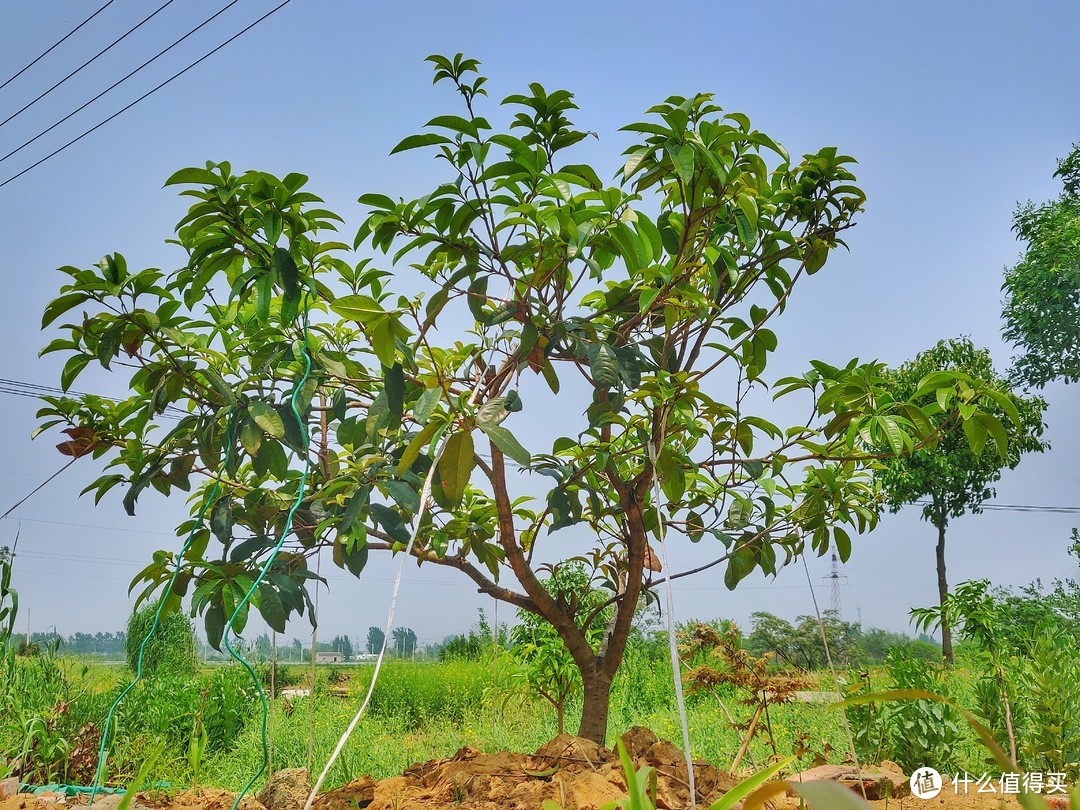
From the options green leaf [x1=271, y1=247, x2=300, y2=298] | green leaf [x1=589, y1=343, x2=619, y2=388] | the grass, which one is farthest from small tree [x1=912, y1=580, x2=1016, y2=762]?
green leaf [x1=271, y1=247, x2=300, y2=298]

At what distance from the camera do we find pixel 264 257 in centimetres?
144

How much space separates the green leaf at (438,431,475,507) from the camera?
1242mm

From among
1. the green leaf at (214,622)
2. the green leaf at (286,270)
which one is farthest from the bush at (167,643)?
the green leaf at (286,270)

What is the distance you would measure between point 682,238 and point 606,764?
1.06 m

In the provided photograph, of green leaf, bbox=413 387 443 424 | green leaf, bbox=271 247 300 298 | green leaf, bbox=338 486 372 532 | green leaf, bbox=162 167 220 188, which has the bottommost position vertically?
green leaf, bbox=338 486 372 532

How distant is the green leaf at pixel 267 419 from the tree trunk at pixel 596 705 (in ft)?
3.19

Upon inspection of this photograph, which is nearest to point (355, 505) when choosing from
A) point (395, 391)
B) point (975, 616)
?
point (395, 391)

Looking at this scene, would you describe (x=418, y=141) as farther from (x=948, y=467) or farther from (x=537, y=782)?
(x=948, y=467)

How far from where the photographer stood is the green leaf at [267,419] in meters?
1.49

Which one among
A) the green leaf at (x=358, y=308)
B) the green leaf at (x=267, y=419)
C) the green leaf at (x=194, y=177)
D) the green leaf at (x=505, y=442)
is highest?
the green leaf at (x=194, y=177)

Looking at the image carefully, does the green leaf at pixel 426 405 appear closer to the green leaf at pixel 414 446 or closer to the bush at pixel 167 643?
the green leaf at pixel 414 446

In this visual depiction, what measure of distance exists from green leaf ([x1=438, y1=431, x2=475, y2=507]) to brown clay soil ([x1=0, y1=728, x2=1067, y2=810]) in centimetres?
58

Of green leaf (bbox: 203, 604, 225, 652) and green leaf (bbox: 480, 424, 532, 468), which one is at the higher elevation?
green leaf (bbox: 480, 424, 532, 468)

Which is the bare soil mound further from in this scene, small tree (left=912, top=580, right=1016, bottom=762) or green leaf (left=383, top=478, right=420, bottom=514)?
small tree (left=912, top=580, right=1016, bottom=762)
